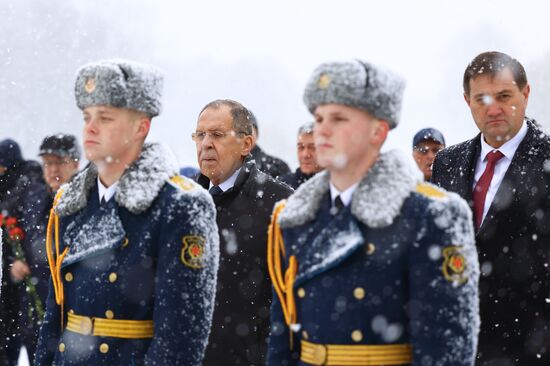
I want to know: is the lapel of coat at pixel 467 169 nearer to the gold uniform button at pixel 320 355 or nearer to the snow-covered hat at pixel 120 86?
the snow-covered hat at pixel 120 86

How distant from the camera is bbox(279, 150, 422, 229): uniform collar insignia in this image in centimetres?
305

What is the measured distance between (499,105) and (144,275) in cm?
219

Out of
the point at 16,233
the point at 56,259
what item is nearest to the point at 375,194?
the point at 56,259

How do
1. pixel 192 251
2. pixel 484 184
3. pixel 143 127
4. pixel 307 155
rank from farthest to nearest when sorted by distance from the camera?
pixel 307 155
pixel 484 184
pixel 143 127
pixel 192 251

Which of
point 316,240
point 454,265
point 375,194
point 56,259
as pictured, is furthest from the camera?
point 56,259

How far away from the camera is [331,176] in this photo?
328cm

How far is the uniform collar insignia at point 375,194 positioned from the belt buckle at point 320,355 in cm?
46

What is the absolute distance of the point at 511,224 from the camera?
182 inches

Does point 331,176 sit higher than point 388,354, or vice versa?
point 331,176

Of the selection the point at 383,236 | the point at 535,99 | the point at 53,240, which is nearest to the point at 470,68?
the point at 383,236

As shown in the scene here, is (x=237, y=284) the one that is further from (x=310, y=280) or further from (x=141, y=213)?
(x=310, y=280)

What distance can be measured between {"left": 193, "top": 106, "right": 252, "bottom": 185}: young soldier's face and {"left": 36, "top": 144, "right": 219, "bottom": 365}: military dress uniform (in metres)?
1.44

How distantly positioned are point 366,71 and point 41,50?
52.4 metres

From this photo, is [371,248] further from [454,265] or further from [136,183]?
[136,183]
